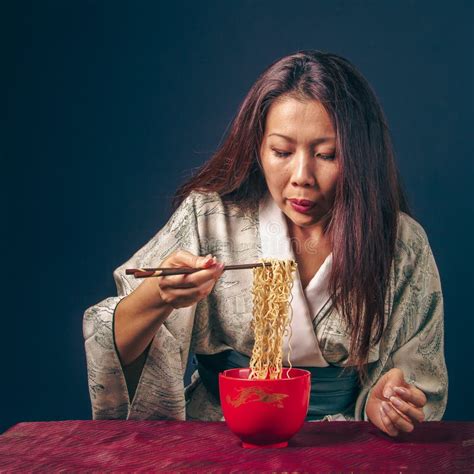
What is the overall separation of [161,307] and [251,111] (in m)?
0.44

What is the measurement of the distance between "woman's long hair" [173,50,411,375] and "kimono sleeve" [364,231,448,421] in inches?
1.7

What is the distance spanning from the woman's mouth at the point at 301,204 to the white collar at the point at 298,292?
42 mm

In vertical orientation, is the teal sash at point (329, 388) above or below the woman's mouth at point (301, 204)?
below

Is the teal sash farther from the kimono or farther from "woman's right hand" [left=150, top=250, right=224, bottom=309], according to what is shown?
"woman's right hand" [left=150, top=250, right=224, bottom=309]

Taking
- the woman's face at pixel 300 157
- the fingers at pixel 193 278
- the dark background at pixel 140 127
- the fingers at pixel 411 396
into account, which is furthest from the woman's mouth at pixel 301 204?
the fingers at pixel 411 396

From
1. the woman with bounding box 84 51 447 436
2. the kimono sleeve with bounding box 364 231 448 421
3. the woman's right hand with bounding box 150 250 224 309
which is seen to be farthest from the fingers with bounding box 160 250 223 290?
the kimono sleeve with bounding box 364 231 448 421

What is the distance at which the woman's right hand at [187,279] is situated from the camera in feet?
3.76

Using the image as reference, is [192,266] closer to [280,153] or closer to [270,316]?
[270,316]

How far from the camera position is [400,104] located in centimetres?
149

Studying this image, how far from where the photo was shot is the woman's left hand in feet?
3.43

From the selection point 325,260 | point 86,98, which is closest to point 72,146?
point 86,98

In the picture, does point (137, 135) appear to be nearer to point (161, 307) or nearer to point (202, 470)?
point (161, 307)

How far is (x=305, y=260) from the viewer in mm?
1469

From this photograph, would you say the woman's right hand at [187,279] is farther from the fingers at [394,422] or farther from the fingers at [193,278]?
the fingers at [394,422]
